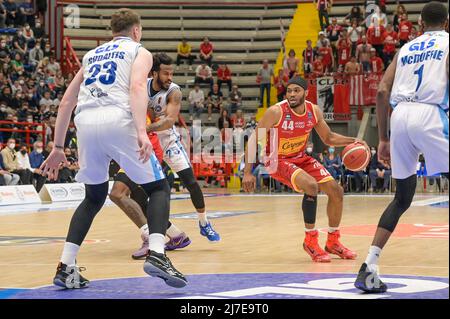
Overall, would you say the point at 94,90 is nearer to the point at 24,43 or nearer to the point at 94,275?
the point at 94,275

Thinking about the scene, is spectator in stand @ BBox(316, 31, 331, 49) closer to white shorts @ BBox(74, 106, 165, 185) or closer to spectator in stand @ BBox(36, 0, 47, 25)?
spectator in stand @ BBox(36, 0, 47, 25)

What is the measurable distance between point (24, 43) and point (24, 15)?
2180 mm

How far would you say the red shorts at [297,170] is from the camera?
335 inches

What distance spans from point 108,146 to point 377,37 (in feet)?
69.9

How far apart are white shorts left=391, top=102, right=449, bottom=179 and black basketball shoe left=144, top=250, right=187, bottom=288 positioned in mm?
1680

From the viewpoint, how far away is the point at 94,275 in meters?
7.11

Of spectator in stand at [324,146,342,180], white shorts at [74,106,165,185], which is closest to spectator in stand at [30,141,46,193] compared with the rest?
spectator in stand at [324,146,342,180]

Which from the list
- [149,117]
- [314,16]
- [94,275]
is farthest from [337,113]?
[94,275]

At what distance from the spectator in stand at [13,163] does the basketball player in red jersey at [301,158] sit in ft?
38.4

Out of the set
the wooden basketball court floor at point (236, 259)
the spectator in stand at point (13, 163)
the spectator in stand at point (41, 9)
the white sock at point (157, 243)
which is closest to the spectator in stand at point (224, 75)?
the spectator in stand at point (41, 9)

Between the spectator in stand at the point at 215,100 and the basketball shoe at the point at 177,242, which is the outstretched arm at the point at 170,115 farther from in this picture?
the spectator in stand at the point at 215,100

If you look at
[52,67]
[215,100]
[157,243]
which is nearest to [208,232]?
[157,243]

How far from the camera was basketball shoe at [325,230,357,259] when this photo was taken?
8281 millimetres

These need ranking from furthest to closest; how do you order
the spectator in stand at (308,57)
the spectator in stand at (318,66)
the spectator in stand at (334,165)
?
the spectator in stand at (308,57), the spectator in stand at (318,66), the spectator in stand at (334,165)
